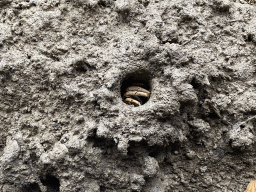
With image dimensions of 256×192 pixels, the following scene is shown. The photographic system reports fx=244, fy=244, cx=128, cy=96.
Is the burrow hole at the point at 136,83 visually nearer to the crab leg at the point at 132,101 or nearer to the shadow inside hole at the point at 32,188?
the crab leg at the point at 132,101

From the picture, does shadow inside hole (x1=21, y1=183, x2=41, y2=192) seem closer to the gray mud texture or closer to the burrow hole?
the gray mud texture

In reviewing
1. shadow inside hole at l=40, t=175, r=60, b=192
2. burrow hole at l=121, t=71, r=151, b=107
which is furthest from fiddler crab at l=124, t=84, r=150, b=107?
shadow inside hole at l=40, t=175, r=60, b=192

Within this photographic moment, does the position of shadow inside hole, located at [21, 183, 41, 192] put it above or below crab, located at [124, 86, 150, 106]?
below

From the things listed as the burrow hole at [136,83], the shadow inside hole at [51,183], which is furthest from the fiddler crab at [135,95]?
the shadow inside hole at [51,183]

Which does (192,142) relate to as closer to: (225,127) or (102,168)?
(225,127)

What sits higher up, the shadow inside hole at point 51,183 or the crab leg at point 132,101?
the crab leg at point 132,101

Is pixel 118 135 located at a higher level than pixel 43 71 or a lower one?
lower

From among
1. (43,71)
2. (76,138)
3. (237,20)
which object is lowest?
(76,138)

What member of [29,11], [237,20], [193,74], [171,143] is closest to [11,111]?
[29,11]
